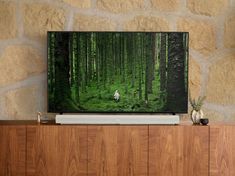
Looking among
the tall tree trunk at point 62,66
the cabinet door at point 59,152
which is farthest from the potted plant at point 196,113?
the tall tree trunk at point 62,66

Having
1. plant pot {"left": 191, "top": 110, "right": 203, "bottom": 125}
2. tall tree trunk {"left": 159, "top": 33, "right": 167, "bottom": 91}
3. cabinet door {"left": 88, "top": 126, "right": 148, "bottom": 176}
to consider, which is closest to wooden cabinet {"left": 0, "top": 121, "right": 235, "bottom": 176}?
cabinet door {"left": 88, "top": 126, "right": 148, "bottom": 176}

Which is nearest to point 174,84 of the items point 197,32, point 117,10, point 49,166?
point 197,32

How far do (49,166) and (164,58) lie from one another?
122 centimetres

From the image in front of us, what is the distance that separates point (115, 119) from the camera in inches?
136

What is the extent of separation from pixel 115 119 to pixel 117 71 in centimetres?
40

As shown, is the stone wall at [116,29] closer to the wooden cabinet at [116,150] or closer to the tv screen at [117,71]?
the tv screen at [117,71]

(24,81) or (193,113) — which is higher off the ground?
(24,81)

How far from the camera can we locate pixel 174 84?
3611 millimetres

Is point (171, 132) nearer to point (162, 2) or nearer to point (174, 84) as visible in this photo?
point (174, 84)

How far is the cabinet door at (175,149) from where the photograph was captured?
11.1ft

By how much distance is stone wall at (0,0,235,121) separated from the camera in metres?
3.73

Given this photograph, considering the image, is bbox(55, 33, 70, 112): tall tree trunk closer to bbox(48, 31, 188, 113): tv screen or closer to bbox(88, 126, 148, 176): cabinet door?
bbox(48, 31, 188, 113): tv screen

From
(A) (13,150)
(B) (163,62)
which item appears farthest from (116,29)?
(A) (13,150)

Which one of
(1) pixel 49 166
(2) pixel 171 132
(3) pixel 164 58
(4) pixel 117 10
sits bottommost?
(1) pixel 49 166
